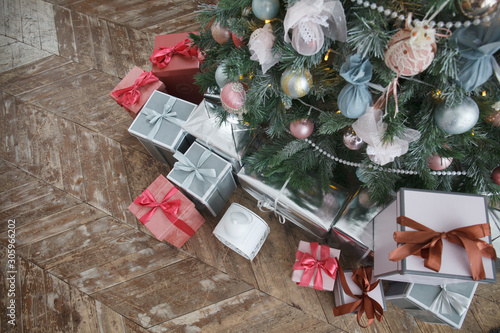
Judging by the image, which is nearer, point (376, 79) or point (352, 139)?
point (376, 79)

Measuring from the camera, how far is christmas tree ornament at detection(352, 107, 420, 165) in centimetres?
62

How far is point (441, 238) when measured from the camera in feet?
2.23

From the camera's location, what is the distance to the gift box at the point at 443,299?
860 mm

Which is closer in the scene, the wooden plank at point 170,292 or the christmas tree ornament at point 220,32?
the christmas tree ornament at point 220,32

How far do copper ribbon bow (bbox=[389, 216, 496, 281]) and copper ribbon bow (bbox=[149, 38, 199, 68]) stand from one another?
896 mm

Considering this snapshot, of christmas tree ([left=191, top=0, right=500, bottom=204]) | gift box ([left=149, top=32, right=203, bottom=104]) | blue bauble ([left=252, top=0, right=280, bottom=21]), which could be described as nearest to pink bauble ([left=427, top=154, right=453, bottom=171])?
christmas tree ([left=191, top=0, right=500, bottom=204])

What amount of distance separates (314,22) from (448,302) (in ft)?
2.69

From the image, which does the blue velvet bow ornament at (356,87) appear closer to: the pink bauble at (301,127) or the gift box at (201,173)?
the pink bauble at (301,127)

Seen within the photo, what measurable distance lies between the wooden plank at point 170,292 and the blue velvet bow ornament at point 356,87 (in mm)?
768

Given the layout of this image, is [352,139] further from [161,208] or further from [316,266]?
[161,208]

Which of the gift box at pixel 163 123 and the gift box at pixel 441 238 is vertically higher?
the gift box at pixel 441 238

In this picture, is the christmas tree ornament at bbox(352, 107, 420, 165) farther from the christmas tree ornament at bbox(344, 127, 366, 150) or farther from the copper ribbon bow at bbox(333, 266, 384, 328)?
the copper ribbon bow at bbox(333, 266, 384, 328)

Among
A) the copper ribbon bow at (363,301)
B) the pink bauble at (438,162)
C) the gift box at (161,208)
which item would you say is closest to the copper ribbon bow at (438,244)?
the pink bauble at (438,162)

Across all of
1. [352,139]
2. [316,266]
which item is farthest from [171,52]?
[316,266]
